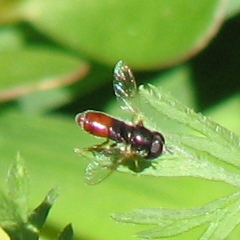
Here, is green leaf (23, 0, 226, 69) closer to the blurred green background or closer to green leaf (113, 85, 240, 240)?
the blurred green background

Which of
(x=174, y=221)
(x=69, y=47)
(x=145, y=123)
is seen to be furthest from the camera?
(x=69, y=47)

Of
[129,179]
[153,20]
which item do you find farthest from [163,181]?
[153,20]

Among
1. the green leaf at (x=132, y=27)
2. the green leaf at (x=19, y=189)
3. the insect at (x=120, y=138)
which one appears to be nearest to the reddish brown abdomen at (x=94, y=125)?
the insect at (x=120, y=138)

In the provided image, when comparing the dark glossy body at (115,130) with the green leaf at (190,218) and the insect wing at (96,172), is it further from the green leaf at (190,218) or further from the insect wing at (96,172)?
the green leaf at (190,218)

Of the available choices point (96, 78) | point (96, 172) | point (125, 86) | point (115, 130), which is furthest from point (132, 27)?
point (96, 172)

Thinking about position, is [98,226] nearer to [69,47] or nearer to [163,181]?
[163,181]

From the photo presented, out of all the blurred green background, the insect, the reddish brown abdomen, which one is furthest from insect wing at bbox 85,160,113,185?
the blurred green background

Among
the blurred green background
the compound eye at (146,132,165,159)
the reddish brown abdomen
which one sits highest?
the compound eye at (146,132,165,159)

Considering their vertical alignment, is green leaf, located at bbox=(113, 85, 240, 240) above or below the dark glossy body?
above
